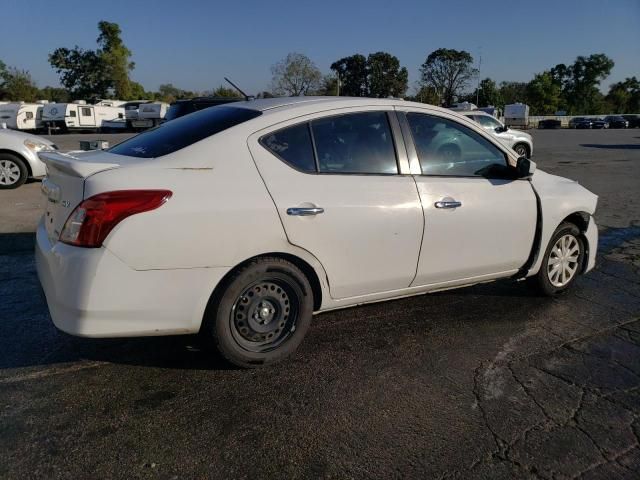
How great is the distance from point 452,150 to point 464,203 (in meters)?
0.43

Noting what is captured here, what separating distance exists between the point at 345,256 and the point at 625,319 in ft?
8.25

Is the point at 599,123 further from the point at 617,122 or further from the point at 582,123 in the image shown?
the point at 617,122

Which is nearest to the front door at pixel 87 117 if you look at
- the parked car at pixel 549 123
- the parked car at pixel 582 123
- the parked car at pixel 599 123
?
the parked car at pixel 549 123

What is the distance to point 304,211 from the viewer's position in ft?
10.2

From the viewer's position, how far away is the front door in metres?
33.7

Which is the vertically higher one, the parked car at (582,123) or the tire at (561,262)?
the parked car at (582,123)

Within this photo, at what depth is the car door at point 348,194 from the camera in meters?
3.12

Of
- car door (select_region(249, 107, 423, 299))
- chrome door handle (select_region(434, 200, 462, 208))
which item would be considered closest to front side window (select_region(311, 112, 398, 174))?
car door (select_region(249, 107, 423, 299))

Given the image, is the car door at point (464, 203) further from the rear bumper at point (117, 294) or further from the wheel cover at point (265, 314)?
the rear bumper at point (117, 294)

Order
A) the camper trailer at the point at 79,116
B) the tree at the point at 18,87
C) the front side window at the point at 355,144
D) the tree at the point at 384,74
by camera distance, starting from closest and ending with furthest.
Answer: the front side window at the point at 355,144 < the camper trailer at the point at 79,116 < the tree at the point at 18,87 < the tree at the point at 384,74

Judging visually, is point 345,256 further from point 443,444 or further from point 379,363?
point 443,444

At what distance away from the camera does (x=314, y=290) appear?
336 cm

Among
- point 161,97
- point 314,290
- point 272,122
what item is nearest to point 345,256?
point 314,290

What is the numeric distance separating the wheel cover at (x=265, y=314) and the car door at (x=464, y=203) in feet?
3.28
